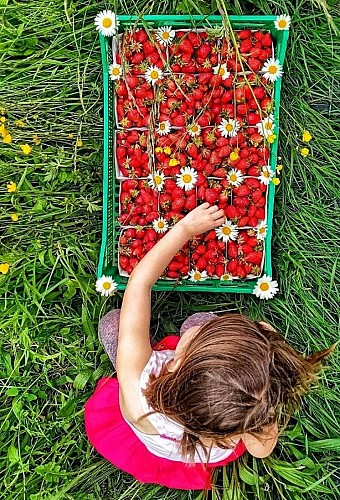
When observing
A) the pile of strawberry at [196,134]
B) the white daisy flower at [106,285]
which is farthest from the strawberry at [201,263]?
the white daisy flower at [106,285]

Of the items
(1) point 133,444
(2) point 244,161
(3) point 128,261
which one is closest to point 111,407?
(1) point 133,444

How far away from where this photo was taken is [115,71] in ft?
4.91

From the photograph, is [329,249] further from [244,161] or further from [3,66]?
[3,66]

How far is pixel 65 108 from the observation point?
1.64 m

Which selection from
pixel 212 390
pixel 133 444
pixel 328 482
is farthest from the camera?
pixel 328 482

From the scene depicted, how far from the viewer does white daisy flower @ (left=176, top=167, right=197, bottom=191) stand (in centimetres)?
147

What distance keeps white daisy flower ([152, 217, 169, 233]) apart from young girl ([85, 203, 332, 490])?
0.10 m

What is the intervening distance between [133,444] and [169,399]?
1.42 ft

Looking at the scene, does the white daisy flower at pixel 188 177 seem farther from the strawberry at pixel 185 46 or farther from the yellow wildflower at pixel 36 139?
the yellow wildflower at pixel 36 139

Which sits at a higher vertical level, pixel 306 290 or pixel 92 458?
pixel 306 290

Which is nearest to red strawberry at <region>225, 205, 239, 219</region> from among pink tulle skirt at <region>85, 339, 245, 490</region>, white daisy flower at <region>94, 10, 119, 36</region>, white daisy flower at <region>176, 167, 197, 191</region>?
white daisy flower at <region>176, 167, 197, 191</region>

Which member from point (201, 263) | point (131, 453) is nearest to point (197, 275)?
point (201, 263)

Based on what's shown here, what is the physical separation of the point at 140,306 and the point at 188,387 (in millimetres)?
Answer: 279

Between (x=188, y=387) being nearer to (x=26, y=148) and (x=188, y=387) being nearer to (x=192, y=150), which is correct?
(x=192, y=150)
